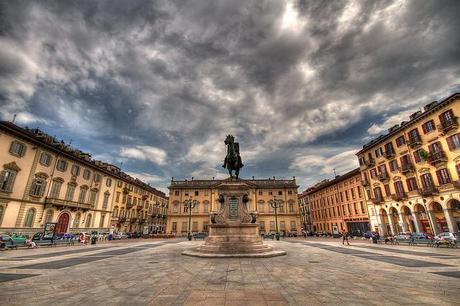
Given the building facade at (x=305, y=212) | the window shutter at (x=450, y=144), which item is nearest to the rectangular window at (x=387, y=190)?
the window shutter at (x=450, y=144)

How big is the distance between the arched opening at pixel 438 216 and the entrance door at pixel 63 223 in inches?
1975

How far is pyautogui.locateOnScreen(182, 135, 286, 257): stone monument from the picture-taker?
13.2 m

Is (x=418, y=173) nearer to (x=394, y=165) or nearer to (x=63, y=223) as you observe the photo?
(x=394, y=165)

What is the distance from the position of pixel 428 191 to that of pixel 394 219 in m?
9.24

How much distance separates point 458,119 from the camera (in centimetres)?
2277

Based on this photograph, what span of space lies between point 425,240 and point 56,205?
44115 millimetres

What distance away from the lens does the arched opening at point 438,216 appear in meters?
25.4

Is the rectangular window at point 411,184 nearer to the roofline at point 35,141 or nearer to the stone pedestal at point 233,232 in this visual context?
the stone pedestal at point 233,232

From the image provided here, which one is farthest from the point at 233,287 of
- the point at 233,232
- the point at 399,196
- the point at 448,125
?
the point at 399,196

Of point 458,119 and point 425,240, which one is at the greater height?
point 458,119

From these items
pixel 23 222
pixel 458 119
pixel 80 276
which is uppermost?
pixel 458 119

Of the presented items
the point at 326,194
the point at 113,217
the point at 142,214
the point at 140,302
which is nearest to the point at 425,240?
A: the point at 140,302

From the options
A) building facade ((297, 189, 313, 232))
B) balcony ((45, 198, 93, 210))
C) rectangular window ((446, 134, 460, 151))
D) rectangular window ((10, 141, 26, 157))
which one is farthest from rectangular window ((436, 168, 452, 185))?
rectangular window ((10, 141, 26, 157))

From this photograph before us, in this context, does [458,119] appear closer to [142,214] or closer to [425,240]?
[425,240]
